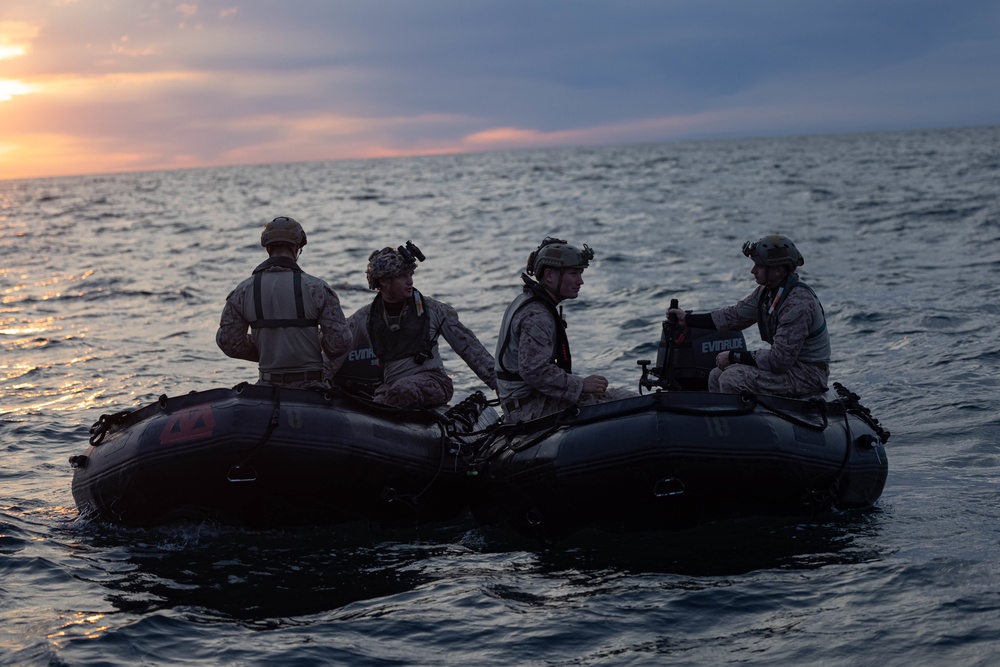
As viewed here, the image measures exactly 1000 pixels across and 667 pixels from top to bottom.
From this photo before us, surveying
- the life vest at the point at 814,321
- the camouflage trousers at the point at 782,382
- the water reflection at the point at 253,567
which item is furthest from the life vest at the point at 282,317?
the life vest at the point at 814,321

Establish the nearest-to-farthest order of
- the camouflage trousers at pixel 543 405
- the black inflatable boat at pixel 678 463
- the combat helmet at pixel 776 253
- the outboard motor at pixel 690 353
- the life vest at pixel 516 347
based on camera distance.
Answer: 1. the black inflatable boat at pixel 678 463
2. the life vest at pixel 516 347
3. the camouflage trousers at pixel 543 405
4. the combat helmet at pixel 776 253
5. the outboard motor at pixel 690 353

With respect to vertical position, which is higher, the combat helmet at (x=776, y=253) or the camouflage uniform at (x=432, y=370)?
the combat helmet at (x=776, y=253)

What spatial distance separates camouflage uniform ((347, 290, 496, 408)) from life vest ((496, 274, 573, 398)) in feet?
1.08

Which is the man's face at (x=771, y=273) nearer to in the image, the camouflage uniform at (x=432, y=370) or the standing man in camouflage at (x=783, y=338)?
the standing man in camouflage at (x=783, y=338)

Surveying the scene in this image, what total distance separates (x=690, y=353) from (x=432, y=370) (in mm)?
1985

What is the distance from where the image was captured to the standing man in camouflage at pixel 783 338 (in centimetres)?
803

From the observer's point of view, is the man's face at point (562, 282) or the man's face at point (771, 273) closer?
the man's face at point (562, 282)

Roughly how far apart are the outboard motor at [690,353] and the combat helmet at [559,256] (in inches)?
56.7

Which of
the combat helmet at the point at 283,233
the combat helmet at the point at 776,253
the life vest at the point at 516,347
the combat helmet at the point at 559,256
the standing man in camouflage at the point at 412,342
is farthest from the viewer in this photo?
the standing man in camouflage at the point at 412,342

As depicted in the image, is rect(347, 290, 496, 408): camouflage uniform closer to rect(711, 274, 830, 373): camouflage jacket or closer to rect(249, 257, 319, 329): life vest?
rect(249, 257, 319, 329): life vest

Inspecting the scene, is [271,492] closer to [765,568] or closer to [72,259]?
[765,568]

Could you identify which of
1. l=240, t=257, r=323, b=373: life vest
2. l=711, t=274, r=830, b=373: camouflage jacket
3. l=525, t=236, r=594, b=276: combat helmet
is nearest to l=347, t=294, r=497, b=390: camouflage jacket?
l=240, t=257, r=323, b=373: life vest

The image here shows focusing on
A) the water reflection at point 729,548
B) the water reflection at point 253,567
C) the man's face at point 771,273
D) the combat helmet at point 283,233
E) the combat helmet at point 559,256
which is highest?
the combat helmet at point 283,233

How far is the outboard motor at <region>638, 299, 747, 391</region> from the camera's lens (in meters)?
8.80
